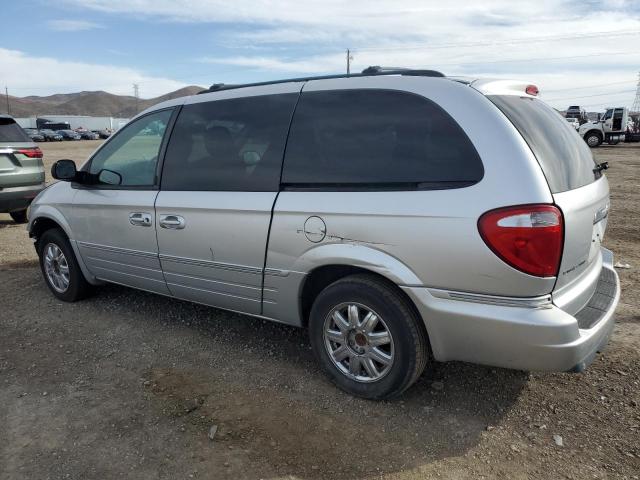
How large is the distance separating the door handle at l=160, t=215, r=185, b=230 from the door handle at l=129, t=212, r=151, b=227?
0.17m

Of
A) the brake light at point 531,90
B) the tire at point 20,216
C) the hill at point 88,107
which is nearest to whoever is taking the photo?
the brake light at point 531,90

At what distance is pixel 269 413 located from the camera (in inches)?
120

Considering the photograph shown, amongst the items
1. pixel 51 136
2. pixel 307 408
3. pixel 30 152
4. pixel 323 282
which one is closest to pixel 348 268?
pixel 323 282

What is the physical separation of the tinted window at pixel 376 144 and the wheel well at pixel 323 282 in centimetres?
50

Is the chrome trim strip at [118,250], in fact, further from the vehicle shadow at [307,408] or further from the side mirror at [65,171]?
the vehicle shadow at [307,408]

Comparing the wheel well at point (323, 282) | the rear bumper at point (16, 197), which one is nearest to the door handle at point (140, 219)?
the wheel well at point (323, 282)

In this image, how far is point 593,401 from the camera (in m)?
3.05

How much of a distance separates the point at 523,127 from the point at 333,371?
1767 millimetres

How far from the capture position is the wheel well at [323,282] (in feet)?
9.52

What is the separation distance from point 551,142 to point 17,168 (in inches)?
309

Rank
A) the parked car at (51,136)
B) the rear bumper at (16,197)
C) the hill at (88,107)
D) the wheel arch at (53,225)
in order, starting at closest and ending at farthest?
the wheel arch at (53,225), the rear bumper at (16,197), the parked car at (51,136), the hill at (88,107)

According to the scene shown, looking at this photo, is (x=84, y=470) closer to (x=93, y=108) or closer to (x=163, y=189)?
(x=163, y=189)

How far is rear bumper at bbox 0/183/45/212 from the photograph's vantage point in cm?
781

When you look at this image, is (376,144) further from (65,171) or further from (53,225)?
(53,225)
